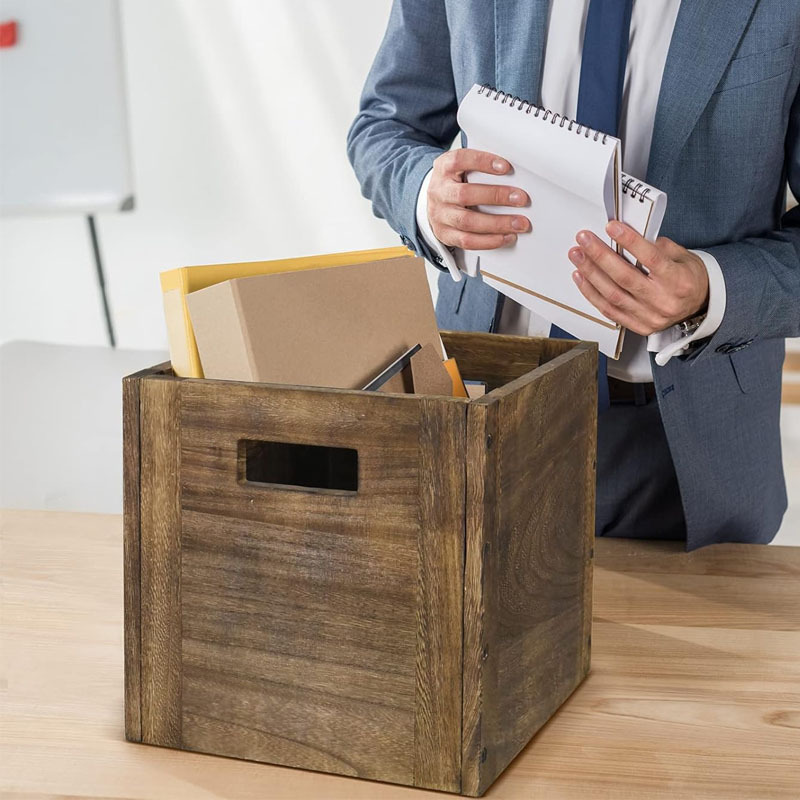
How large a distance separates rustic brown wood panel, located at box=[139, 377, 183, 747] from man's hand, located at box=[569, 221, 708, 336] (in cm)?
39

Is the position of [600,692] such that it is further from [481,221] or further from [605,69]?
[605,69]

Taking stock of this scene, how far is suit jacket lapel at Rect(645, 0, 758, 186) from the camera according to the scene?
112cm

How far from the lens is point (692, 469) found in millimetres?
1219

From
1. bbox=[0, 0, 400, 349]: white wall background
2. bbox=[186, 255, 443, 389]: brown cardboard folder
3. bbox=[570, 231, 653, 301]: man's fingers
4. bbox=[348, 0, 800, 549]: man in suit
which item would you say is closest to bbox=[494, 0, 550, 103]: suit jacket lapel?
bbox=[348, 0, 800, 549]: man in suit

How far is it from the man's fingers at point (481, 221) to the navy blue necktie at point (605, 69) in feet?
0.78

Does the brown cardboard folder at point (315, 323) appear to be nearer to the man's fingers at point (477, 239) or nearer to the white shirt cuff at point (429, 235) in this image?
the man's fingers at point (477, 239)

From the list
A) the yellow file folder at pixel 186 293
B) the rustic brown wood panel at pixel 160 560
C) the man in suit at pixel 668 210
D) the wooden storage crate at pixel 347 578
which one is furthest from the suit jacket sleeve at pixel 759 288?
the rustic brown wood panel at pixel 160 560

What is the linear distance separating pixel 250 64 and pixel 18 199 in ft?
2.96

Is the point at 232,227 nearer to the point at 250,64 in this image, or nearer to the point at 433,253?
the point at 250,64

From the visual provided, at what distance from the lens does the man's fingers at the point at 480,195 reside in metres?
0.93

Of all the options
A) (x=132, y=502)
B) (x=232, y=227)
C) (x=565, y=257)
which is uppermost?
(x=565, y=257)

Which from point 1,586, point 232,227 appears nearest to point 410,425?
point 1,586

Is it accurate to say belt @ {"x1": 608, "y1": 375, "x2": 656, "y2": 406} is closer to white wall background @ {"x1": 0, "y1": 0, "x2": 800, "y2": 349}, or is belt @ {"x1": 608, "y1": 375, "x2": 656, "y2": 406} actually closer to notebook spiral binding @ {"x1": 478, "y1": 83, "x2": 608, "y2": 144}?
notebook spiral binding @ {"x1": 478, "y1": 83, "x2": 608, "y2": 144}

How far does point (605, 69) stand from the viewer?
3.84 feet
